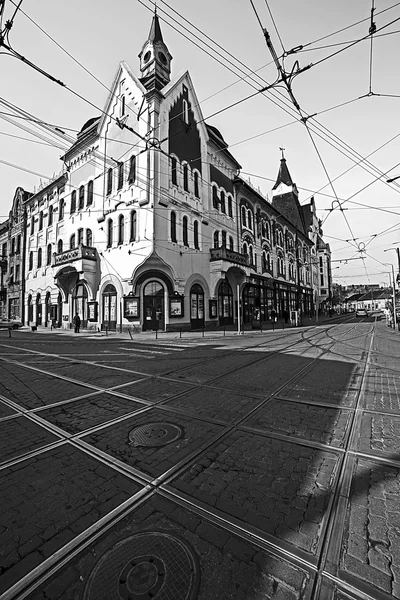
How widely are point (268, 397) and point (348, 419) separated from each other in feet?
5.01

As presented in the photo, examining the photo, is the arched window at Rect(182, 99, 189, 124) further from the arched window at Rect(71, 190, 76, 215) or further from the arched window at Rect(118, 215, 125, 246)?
the arched window at Rect(71, 190, 76, 215)

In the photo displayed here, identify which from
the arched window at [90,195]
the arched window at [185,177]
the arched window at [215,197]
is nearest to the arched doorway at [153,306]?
the arched window at [185,177]

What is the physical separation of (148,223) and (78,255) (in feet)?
25.0

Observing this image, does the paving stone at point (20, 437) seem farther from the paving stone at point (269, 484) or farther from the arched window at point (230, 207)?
the arched window at point (230, 207)

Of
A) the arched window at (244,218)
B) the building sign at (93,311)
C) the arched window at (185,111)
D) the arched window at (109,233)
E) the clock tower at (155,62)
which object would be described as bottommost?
the building sign at (93,311)

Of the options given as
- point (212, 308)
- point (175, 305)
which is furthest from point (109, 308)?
point (212, 308)

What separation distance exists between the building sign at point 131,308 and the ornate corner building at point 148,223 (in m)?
0.08

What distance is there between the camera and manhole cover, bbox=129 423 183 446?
12.7 ft

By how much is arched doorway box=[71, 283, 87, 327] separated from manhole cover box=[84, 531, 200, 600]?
2665 centimetres

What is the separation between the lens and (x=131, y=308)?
2216cm

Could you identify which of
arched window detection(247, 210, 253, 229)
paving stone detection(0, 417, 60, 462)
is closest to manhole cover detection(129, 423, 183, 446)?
paving stone detection(0, 417, 60, 462)

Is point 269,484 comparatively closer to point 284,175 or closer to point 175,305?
point 175,305

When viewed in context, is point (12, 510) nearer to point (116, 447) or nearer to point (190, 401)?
point (116, 447)

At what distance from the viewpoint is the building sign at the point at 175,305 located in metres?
22.9
